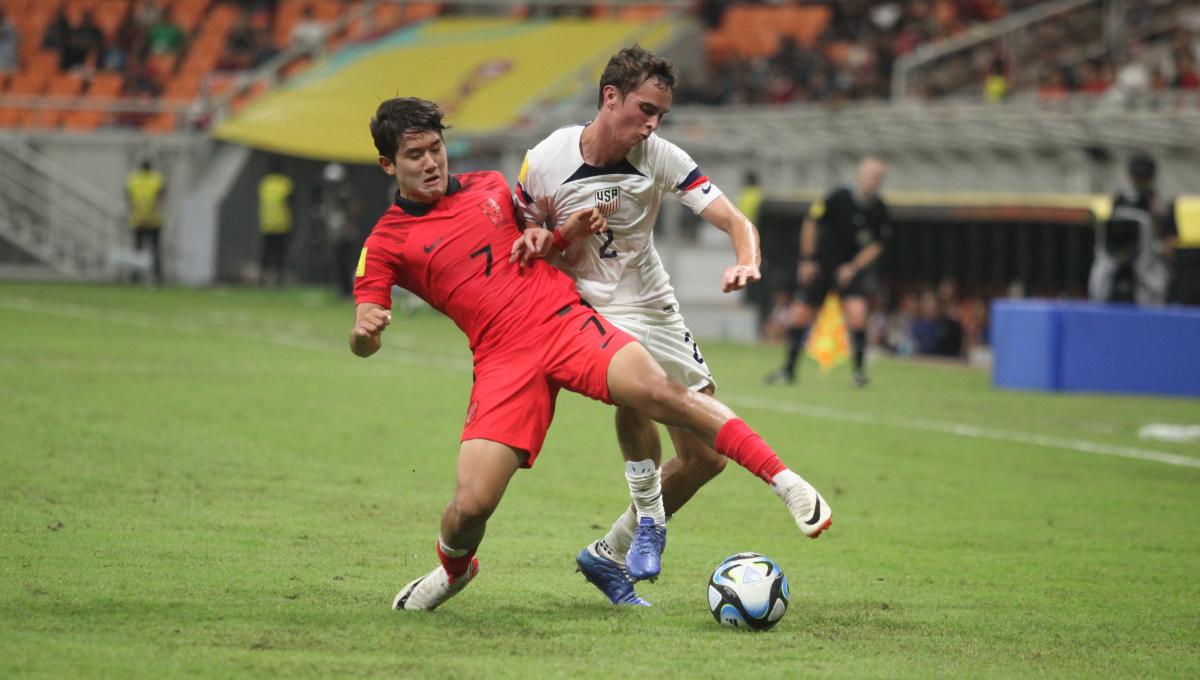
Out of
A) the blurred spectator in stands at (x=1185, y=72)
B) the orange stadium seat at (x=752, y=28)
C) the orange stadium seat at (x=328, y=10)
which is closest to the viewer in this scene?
the blurred spectator in stands at (x=1185, y=72)

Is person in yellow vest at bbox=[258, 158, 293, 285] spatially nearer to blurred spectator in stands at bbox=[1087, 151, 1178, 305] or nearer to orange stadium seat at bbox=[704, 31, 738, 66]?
orange stadium seat at bbox=[704, 31, 738, 66]

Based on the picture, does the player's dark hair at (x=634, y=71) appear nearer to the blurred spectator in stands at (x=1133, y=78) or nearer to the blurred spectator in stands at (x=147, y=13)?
the blurred spectator in stands at (x=1133, y=78)

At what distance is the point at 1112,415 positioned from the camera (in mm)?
14891

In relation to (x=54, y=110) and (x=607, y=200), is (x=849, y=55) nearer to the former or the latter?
(x=54, y=110)

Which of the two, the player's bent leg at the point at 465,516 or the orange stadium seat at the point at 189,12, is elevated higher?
the orange stadium seat at the point at 189,12

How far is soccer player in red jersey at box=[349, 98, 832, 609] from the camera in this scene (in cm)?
601

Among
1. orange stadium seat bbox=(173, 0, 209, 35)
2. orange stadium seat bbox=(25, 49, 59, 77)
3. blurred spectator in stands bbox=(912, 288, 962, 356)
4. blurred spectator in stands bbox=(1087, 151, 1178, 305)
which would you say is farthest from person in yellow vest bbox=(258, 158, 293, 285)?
blurred spectator in stands bbox=(1087, 151, 1178, 305)

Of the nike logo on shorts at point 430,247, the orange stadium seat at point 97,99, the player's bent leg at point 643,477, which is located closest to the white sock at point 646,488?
the player's bent leg at point 643,477

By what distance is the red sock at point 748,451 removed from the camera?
5.97m

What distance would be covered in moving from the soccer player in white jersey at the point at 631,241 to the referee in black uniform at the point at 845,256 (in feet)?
33.2

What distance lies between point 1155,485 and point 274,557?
5944 mm

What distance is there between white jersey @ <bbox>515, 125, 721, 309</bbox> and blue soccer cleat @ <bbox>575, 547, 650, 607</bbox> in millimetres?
1005

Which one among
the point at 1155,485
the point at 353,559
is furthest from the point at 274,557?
the point at 1155,485

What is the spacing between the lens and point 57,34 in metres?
35.6
